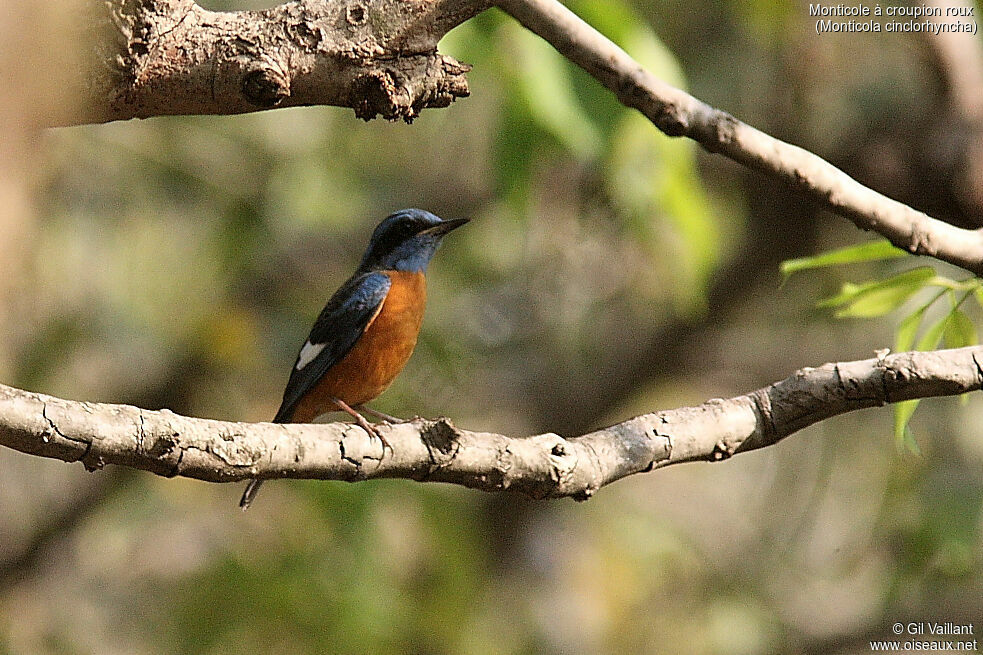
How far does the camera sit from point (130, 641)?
8375 millimetres

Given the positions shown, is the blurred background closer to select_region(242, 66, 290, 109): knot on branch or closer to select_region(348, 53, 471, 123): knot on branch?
select_region(348, 53, 471, 123): knot on branch

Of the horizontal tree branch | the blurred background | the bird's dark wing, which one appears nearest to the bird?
the bird's dark wing

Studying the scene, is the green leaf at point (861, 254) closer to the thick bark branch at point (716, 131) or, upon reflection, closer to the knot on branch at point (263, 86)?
the thick bark branch at point (716, 131)

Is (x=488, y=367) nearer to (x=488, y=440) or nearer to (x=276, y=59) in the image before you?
(x=488, y=440)

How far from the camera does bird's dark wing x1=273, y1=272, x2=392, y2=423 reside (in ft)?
15.7

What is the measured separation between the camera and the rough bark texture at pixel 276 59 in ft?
6.74

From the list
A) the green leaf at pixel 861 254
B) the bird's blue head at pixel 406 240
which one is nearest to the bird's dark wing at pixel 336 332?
the bird's blue head at pixel 406 240

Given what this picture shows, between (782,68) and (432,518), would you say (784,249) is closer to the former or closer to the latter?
(782,68)

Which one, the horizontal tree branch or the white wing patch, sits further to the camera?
the white wing patch

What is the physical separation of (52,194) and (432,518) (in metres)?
3.33

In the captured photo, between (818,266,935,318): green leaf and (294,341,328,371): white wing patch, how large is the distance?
8.38 feet

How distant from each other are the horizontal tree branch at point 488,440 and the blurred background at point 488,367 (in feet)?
7.91

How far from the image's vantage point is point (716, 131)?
2475 millimetres

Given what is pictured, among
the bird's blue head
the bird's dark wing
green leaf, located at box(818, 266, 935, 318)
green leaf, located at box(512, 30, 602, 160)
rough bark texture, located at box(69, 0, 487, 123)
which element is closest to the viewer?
rough bark texture, located at box(69, 0, 487, 123)
